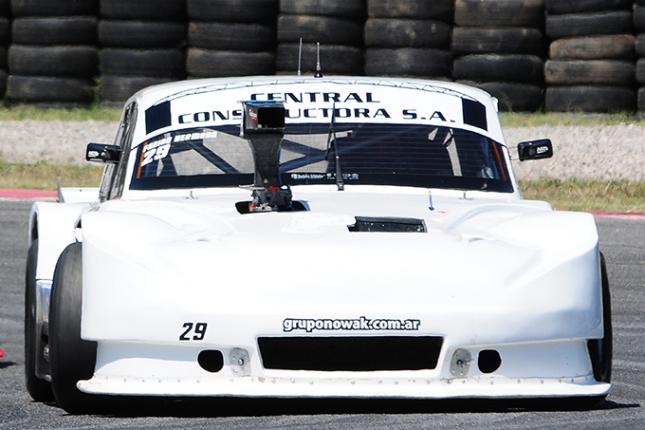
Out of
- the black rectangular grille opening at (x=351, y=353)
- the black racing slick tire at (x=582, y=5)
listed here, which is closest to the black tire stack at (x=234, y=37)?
the black racing slick tire at (x=582, y=5)

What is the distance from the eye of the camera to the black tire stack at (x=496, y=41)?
547 inches

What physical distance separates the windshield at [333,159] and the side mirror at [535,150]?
7.8 inches

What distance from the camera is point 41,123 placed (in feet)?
48.2

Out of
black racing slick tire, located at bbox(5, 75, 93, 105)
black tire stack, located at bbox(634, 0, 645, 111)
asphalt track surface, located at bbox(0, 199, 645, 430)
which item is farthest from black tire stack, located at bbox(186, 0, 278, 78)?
asphalt track surface, located at bbox(0, 199, 645, 430)

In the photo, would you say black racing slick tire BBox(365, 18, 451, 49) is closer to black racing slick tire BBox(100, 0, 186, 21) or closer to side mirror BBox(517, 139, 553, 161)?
black racing slick tire BBox(100, 0, 186, 21)

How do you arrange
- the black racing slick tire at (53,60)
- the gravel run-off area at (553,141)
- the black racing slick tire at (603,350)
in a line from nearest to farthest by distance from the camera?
the black racing slick tire at (603,350), the gravel run-off area at (553,141), the black racing slick tire at (53,60)

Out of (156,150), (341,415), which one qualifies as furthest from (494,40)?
(341,415)

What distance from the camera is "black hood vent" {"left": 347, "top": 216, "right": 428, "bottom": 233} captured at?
4.12 meters

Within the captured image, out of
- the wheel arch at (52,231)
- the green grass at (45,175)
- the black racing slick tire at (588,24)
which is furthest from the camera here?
the black racing slick tire at (588,24)

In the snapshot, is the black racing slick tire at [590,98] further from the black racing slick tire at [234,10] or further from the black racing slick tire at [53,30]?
the black racing slick tire at [53,30]

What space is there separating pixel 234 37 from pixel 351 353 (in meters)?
10.6

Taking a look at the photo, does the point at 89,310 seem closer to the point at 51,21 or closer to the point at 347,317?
the point at 347,317

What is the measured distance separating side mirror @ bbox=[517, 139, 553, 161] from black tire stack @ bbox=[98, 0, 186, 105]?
897 centimetres

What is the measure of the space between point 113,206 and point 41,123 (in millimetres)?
10587
